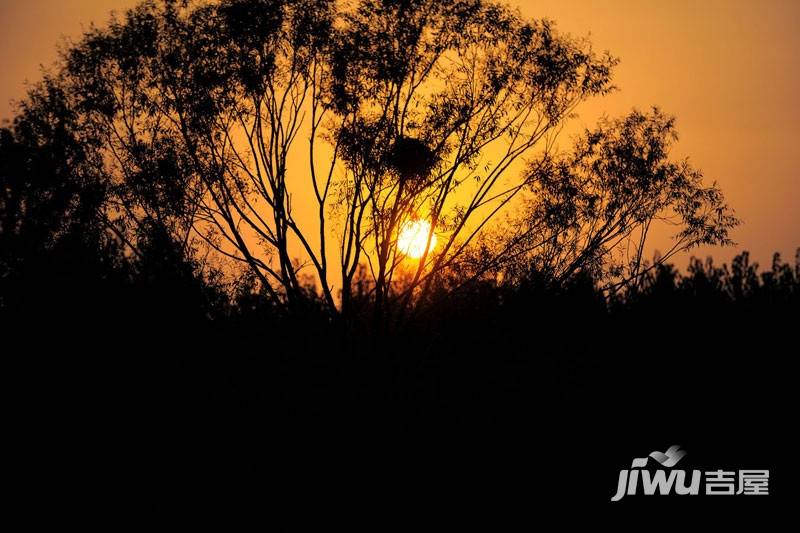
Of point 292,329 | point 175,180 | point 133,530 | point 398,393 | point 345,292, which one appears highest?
point 175,180

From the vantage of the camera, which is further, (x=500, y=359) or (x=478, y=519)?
(x=500, y=359)

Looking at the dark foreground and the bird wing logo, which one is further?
the dark foreground

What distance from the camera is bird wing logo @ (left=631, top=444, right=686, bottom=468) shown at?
16.2m

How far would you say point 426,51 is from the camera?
32.5 m

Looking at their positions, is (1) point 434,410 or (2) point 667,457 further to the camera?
(1) point 434,410

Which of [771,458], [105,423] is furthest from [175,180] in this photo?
[771,458]

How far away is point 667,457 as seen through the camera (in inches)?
644

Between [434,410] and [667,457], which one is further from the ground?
[434,410]

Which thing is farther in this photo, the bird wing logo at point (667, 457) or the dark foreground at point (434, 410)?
the dark foreground at point (434, 410)

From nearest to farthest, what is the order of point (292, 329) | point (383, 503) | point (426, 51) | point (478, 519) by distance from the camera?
point (478, 519) → point (383, 503) → point (292, 329) → point (426, 51)

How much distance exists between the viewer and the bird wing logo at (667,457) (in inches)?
639

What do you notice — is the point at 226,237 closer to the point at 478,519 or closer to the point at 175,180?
the point at 175,180

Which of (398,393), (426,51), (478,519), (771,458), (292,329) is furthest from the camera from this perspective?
(426,51)

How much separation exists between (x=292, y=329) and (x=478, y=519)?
31.7ft
